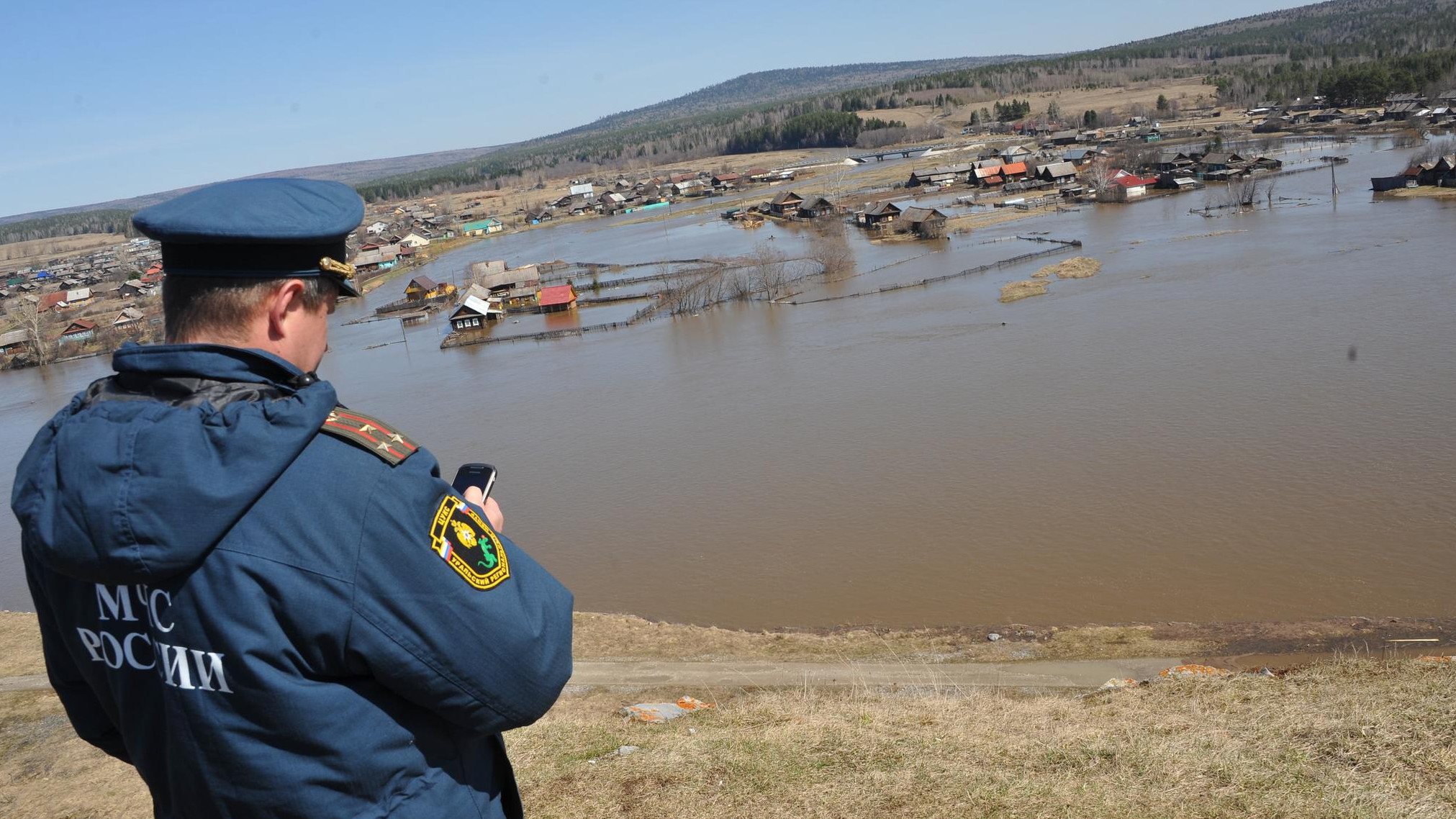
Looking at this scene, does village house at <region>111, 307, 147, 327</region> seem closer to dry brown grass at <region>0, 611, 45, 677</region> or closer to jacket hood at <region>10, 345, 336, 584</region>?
dry brown grass at <region>0, 611, 45, 677</region>

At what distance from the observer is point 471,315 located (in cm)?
2922

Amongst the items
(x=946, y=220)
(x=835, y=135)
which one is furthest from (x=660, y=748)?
(x=835, y=135)

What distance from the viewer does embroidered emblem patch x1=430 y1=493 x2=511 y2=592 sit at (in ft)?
3.40

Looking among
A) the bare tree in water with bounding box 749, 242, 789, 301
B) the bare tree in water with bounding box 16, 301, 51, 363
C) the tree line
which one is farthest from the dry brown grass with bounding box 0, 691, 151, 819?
the tree line

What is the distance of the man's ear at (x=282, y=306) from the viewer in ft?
3.67

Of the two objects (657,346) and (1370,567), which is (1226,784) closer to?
(1370,567)

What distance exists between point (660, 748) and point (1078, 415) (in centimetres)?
1090

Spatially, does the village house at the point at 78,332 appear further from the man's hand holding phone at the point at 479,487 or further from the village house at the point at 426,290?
the man's hand holding phone at the point at 479,487

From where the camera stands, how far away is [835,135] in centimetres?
9012

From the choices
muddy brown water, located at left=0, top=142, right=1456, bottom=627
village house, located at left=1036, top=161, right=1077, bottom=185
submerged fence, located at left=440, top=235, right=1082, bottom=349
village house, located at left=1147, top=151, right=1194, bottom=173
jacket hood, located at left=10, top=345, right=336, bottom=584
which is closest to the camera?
jacket hood, located at left=10, top=345, right=336, bottom=584

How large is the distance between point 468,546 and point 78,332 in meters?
40.5

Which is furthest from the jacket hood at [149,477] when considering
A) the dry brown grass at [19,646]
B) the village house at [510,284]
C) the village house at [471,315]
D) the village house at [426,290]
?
the village house at [426,290]

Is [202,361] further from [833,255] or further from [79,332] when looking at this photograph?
[79,332]

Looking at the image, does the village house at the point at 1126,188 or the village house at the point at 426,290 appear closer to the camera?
the village house at the point at 426,290
